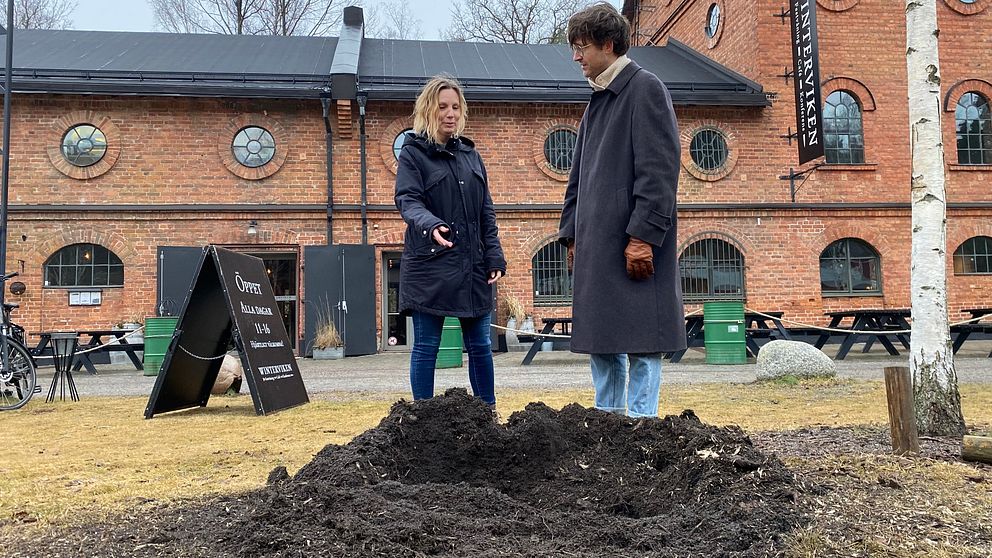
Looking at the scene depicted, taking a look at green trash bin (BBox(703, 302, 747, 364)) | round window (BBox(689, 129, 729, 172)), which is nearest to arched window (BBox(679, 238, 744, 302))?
round window (BBox(689, 129, 729, 172))

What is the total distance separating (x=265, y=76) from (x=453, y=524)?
12.6m

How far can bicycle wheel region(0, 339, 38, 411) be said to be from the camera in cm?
613

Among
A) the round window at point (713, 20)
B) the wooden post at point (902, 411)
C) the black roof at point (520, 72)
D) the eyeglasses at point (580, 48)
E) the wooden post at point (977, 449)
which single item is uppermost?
the round window at point (713, 20)

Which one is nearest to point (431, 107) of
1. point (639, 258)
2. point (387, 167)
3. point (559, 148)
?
point (639, 258)

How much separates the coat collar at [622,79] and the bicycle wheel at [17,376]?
6.08 m

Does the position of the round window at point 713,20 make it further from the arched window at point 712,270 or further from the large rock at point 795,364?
the large rock at point 795,364

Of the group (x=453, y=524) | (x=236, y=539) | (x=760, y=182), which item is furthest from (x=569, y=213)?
(x=760, y=182)

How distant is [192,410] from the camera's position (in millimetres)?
5457

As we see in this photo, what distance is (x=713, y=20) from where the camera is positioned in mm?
16703

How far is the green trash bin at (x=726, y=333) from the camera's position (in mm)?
9750

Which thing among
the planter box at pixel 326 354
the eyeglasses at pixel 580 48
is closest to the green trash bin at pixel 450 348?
the planter box at pixel 326 354

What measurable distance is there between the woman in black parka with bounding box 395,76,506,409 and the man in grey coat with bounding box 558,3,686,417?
68 centimetres

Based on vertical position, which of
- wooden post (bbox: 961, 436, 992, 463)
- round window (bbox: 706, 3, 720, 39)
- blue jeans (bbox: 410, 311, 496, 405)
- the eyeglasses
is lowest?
wooden post (bbox: 961, 436, 992, 463)

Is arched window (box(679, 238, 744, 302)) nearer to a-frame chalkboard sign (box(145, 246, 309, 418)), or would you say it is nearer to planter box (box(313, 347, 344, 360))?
planter box (box(313, 347, 344, 360))
